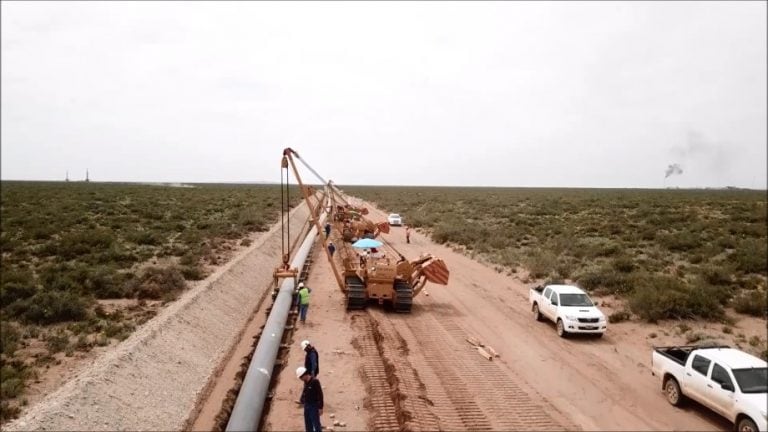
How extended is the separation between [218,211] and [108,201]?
18.2 metres

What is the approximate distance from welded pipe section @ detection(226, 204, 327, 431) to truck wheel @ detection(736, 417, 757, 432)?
1126 centimetres

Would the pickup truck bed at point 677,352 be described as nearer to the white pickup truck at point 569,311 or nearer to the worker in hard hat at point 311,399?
the white pickup truck at point 569,311

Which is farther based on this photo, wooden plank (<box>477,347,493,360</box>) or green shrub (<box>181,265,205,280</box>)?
green shrub (<box>181,265,205,280</box>)

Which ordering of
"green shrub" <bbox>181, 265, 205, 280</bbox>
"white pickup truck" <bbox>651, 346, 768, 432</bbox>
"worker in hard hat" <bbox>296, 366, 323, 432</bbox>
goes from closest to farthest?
1. "worker in hard hat" <bbox>296, 366, 323, 432</bbox>
2. "white pickup truck" <bbox>651, 346, 768, 432</bbox>
3. "green shrub" <bbox>181, 265, 205, 280</bbox>

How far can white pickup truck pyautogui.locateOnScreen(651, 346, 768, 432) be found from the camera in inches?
457

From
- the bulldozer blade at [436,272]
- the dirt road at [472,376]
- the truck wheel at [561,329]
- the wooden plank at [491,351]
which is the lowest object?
the dirt road at [472,376]

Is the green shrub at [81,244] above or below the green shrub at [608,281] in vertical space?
above

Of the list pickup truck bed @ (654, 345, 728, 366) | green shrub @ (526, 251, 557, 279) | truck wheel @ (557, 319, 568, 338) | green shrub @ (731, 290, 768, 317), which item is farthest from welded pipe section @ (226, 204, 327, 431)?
green shrub @ (731, 290, 768, 317)

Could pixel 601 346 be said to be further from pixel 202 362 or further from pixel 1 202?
pixel 1 202

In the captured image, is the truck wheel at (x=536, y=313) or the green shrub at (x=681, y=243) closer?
the truck wheel at (x=536, y=313)

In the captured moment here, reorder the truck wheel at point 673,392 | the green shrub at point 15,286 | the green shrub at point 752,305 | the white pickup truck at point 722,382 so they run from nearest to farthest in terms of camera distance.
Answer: the white pickup truck at point 722,382
the truck wheel at point 673,392
the green shrub at point 752,305
the green shrub at point 15,286

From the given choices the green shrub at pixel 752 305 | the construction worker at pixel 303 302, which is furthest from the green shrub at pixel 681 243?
the construction worker at pixel 303 302

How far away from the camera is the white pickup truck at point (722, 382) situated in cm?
1162

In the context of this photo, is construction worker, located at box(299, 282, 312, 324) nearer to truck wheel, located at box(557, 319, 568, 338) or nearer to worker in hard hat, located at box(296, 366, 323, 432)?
worker in hard hat, located at box(296, 366, 323, 432)
